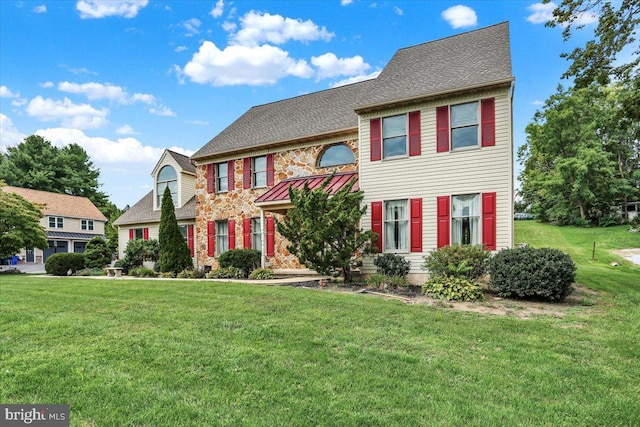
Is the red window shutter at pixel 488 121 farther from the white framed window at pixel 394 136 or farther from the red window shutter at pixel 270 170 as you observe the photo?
the red window shutter at pixel 270 170

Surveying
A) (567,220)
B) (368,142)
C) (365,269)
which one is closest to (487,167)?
(368,142)

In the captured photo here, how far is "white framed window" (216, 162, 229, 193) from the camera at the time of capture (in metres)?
16.8

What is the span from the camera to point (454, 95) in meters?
11.0

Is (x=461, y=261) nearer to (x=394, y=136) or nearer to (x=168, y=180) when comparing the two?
(x=394, y=136)

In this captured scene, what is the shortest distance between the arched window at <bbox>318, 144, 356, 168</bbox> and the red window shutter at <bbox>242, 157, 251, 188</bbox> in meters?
3.58

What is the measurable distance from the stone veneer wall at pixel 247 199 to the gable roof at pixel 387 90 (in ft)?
2.33

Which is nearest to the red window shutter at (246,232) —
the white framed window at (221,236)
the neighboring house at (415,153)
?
the neighboring house at (415,153)

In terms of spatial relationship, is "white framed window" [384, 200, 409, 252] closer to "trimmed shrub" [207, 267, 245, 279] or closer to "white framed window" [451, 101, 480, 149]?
"white framed window" [451, 101, 480, 149]

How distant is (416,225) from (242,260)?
6959mm

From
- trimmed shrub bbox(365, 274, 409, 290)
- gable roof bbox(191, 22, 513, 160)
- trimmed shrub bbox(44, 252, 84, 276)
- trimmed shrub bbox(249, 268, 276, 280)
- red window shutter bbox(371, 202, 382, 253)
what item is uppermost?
gable roof bbox(191, 22, 513, 160)

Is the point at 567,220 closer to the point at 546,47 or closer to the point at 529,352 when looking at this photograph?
the point at 546,47

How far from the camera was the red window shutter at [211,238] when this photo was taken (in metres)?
16.9

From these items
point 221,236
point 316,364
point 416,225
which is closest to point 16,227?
point 221,236

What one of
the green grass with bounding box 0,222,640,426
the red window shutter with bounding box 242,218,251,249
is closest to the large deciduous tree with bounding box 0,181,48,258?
the red window shutter with bounding box 242,218,251,249
